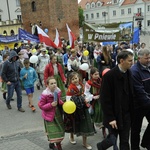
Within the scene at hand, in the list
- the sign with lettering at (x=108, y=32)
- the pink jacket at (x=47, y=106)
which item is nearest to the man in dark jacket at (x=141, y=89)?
the pink jacket at (x=47, y=106)

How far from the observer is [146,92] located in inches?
172

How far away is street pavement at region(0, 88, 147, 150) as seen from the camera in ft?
17.4

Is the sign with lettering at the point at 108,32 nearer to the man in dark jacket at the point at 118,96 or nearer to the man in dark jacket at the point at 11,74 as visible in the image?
the man in dark jacket at the point at 11,74

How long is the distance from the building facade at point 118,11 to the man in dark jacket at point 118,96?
62740 millimetres

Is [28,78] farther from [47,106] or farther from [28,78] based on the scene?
[47,106]

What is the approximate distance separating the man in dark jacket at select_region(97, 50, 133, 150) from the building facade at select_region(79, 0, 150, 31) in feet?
206

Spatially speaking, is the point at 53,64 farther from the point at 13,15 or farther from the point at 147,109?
the point at 13,15

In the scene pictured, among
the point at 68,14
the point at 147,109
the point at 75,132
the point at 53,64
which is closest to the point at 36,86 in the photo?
the point at 53,64

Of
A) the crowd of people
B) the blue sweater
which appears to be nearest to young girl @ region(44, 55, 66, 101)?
the blue sweater

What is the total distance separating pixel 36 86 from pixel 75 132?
6.89 metres

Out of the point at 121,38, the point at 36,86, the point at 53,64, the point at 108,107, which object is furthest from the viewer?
the point at 36,86

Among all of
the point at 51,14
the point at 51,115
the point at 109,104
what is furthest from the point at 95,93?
the point at 51,14

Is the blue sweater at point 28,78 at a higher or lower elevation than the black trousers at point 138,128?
higher

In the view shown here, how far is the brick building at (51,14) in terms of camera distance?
43406 millimetres
